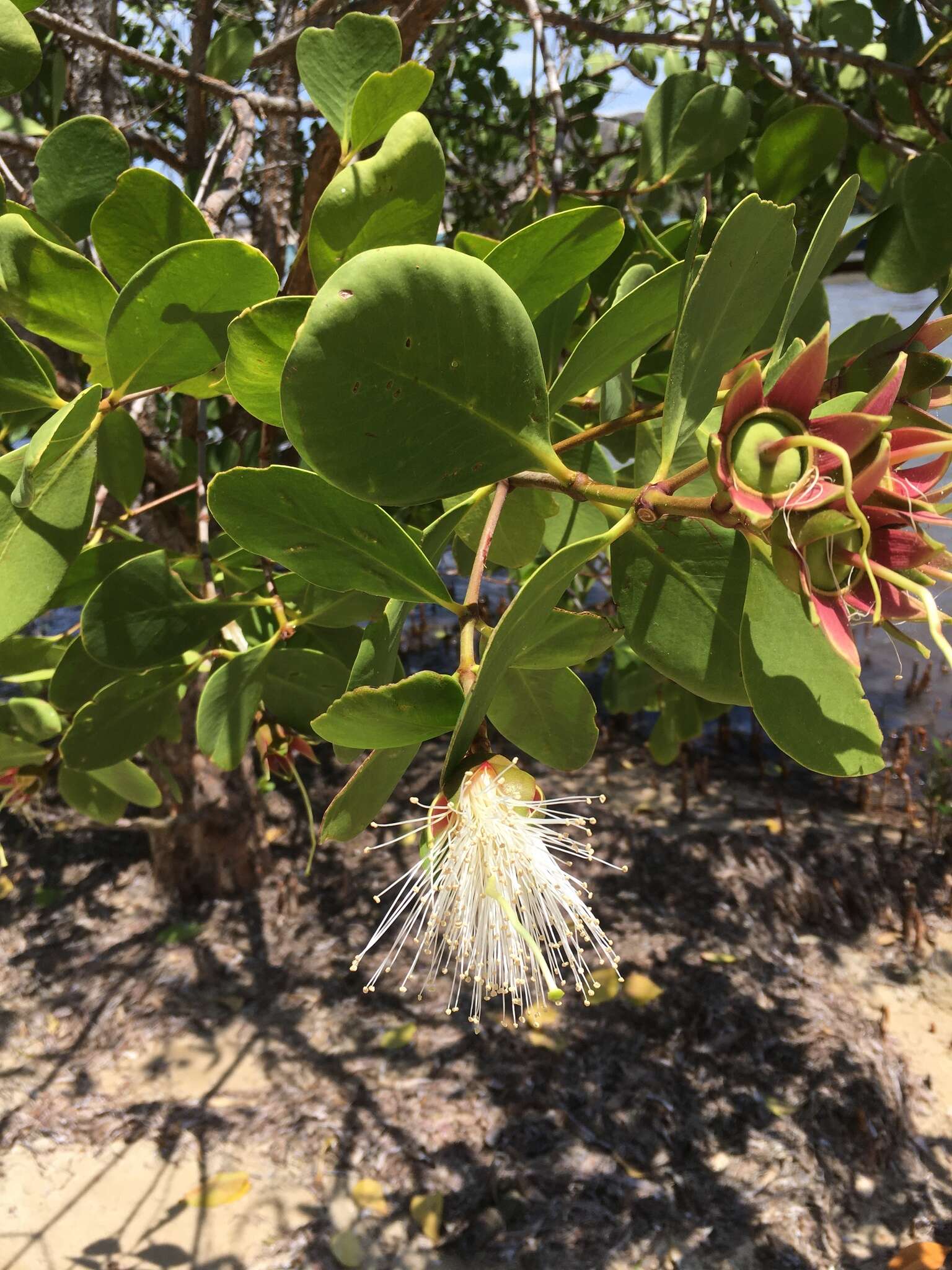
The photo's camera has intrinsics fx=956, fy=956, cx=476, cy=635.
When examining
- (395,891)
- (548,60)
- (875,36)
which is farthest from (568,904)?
(395,891)

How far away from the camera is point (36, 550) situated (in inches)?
24.0

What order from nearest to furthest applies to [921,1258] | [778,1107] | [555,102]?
[555,102], [921,1258], [778,1107]

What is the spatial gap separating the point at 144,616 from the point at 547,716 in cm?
32

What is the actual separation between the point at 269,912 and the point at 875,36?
2488 millimetres

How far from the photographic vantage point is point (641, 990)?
7.99 ft

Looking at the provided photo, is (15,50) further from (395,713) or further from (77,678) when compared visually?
(395,713)

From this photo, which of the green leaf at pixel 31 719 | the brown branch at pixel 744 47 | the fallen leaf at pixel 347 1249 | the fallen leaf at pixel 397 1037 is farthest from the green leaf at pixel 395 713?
the fallen leaf at pixel 397 1037

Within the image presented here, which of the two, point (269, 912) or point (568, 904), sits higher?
point (568, 904)

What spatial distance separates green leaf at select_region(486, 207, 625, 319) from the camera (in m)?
0.51

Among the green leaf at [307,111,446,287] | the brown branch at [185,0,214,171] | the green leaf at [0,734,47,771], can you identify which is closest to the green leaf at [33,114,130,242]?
the green leaf at [307,111,446,287]

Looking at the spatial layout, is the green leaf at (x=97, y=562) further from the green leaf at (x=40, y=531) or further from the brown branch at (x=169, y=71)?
the brown branch at (x=169, y=71)

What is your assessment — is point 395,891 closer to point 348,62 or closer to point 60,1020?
point 60,1020

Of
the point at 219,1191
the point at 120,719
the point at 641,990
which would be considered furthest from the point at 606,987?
the point at 120,719

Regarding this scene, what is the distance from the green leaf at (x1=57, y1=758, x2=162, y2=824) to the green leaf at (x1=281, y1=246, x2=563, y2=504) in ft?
2.28
